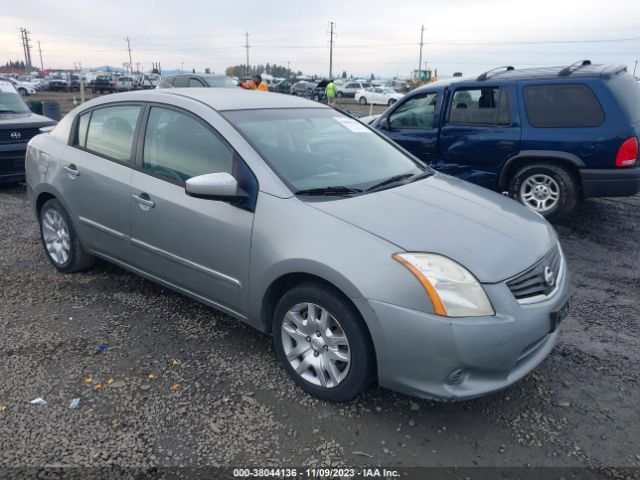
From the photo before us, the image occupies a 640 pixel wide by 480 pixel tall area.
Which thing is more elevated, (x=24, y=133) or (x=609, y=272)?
(x=24, y=133)

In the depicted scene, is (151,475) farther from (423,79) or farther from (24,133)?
(423,79)

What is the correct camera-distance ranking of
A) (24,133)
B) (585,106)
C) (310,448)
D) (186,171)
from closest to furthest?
1. (310,448)
2. (186,171)
3. (585,106)
4. (24,133)

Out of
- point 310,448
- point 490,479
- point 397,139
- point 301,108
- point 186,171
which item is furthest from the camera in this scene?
point 397,139

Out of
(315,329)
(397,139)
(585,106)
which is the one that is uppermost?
(585,106)

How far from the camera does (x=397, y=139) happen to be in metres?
7.41

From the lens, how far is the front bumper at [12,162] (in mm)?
7871

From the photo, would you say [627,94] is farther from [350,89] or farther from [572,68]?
[350,89]

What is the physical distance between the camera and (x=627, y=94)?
19.7ft

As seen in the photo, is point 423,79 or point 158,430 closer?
point 158,430

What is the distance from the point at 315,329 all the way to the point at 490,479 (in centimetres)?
113

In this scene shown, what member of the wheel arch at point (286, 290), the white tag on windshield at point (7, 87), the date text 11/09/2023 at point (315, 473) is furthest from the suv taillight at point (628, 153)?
the white tag on windshield at point (7, 87)

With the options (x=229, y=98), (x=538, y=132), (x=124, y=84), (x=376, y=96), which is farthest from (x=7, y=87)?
(x=124, y=84)

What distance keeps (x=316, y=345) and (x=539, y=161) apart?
15.4 ft

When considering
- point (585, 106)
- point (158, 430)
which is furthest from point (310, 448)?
point (585, 106)
